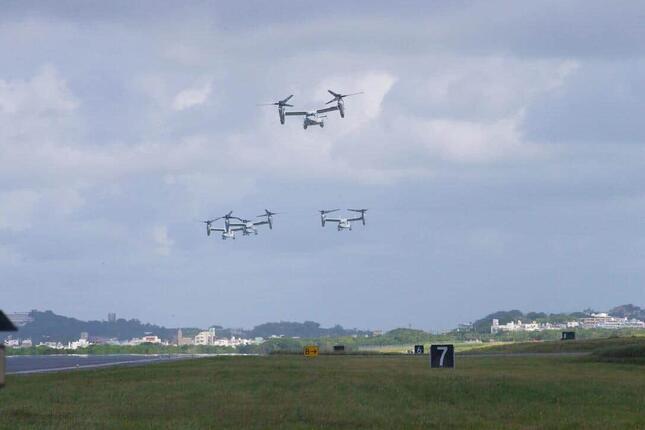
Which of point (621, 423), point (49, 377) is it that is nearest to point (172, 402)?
point (621, 423)

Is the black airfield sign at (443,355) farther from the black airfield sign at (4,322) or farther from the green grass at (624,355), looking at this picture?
the black airfield sign at (4,322)

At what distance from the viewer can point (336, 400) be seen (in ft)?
183

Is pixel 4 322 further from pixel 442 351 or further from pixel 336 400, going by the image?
pixel 442 351

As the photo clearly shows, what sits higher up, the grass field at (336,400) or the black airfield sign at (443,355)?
the black airfield sign at (443,355)

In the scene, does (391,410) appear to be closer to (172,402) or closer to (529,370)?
(172,402)

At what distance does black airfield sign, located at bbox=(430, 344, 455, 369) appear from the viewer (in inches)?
3054

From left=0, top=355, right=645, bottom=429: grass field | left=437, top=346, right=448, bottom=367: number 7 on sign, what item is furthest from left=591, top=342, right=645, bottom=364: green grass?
left=437, top=346, right=448, bottom=367: number 7 on sign

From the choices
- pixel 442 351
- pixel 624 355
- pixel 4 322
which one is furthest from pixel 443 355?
pixel 4 322

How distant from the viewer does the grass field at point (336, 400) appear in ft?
149

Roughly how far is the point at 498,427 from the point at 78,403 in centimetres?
2247

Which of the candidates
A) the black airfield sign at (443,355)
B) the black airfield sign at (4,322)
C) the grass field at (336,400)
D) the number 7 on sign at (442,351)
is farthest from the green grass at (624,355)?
the black airfield sign at (4,322)

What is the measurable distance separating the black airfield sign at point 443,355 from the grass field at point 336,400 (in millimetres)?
1006

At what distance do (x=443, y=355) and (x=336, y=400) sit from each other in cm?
2328

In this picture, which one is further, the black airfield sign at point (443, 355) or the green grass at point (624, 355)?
the green grass at point (624, 355)
